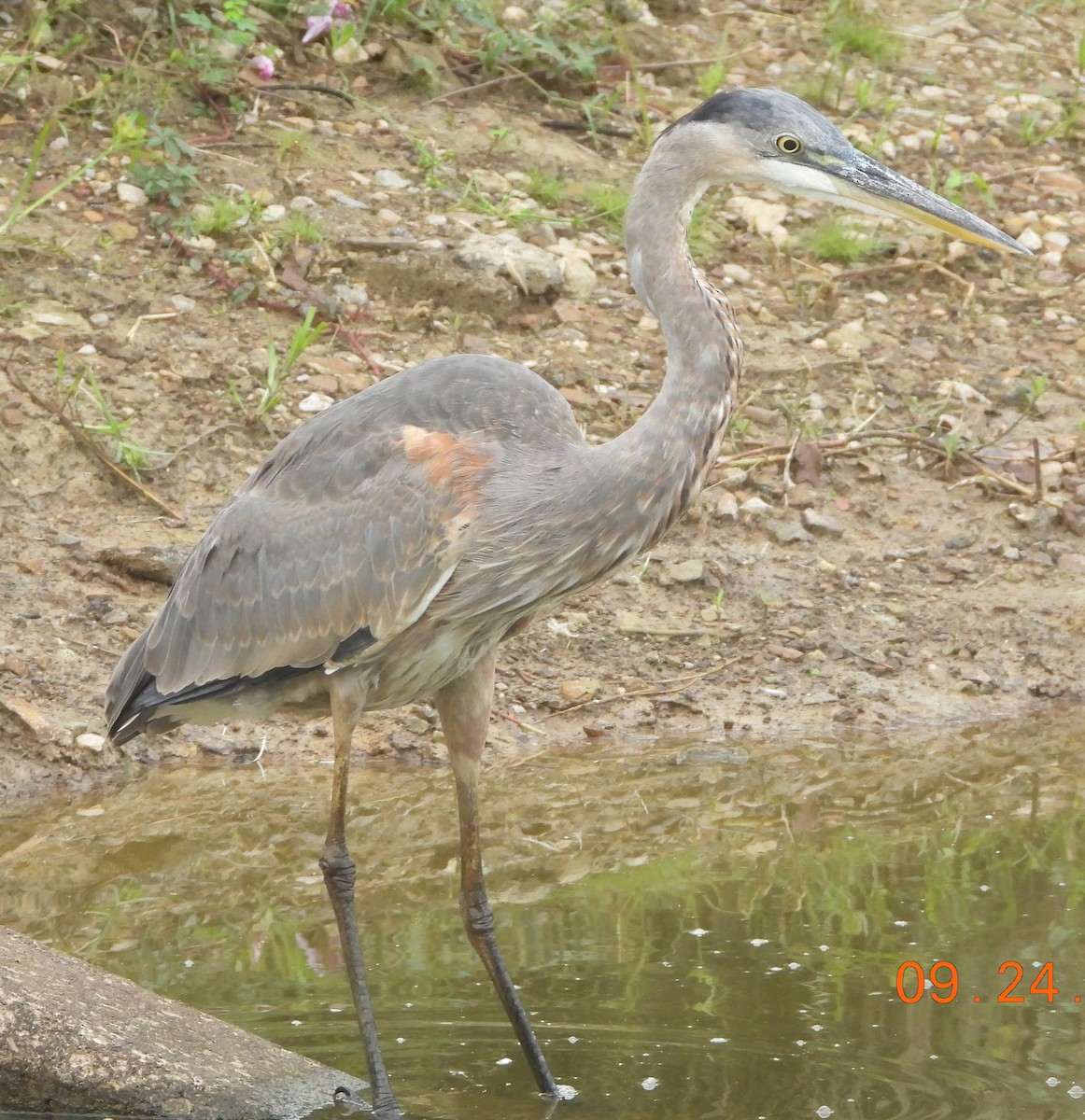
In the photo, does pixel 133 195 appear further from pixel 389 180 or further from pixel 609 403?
pixel 609 403

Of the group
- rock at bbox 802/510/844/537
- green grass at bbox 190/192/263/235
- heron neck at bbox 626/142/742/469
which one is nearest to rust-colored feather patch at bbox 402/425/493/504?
heron neck at bbox 626/142/742/469

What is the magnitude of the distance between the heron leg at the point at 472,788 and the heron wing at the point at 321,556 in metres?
0.39

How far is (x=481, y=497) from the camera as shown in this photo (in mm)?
4398

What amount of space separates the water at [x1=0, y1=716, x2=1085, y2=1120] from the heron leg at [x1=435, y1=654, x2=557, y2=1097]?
0.54ft

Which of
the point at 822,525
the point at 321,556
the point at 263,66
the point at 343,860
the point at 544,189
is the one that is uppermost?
the point at 263,66

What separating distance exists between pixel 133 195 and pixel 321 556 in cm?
378

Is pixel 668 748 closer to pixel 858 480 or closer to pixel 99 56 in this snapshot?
Answer: pixel 858 480

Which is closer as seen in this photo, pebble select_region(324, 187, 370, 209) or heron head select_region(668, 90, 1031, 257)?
heron head select_region(668, 90, 1031, 257)

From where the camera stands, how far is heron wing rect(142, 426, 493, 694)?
4.40m

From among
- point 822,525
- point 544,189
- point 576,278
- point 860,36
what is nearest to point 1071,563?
point 822,525

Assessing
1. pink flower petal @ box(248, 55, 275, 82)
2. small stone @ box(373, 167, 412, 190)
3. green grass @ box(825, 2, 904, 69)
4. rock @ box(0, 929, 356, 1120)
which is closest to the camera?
rock @ box(0, 929, 356, 1120)

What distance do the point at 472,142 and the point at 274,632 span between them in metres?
4.53
